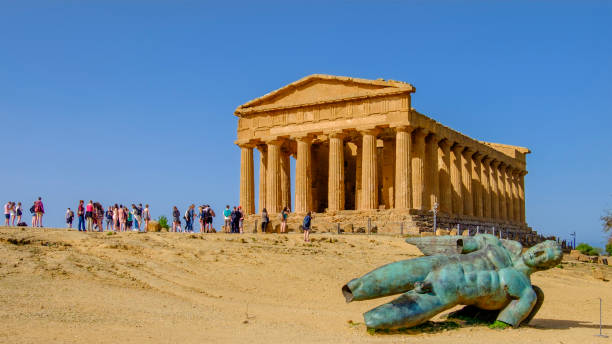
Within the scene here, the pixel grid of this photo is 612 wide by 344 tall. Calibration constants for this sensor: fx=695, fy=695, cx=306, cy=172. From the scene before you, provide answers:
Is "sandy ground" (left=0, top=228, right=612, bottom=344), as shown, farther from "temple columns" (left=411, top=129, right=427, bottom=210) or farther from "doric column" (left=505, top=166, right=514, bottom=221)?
"doric column" (left=505, top=166, right=514, bottom=221)

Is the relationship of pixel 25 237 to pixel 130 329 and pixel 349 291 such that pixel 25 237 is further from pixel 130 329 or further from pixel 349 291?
pixel 349 291

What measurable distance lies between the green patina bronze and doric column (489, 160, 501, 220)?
4778cm

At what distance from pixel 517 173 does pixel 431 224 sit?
3005 centimetres

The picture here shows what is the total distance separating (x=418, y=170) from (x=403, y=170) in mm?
1895

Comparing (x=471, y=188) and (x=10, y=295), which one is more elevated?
(x=471, y=188)

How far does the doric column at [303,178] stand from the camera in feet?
156

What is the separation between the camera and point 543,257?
13.1 m

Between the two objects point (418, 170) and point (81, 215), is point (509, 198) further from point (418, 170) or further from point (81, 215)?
point (81, 215)

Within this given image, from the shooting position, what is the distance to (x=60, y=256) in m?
19.5

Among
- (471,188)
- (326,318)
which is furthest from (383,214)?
(326,318)

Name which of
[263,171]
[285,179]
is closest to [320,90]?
[285,179]

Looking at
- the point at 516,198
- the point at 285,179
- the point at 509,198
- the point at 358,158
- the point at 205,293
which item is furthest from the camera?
the point at 516,198

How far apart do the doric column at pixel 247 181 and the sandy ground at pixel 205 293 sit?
22.4m

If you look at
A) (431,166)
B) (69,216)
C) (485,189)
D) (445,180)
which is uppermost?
(431,166)
